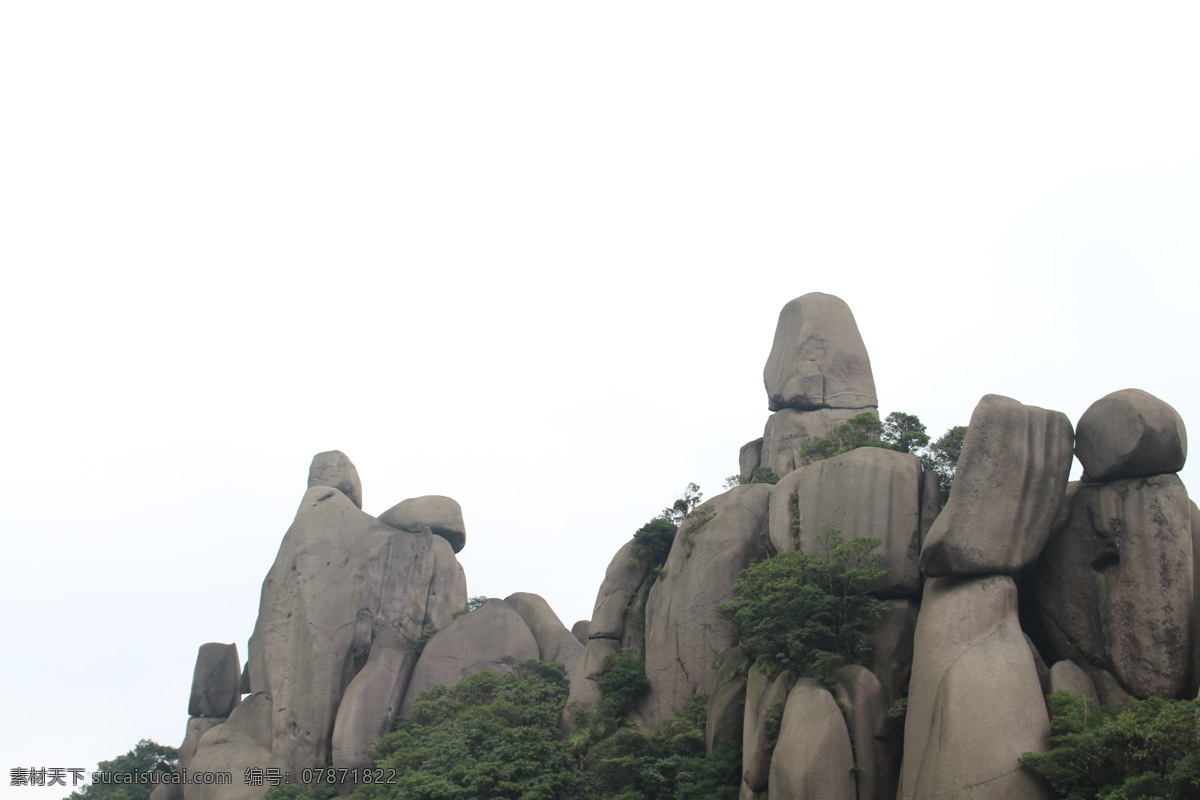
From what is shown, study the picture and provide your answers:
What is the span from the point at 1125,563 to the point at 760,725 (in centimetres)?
723

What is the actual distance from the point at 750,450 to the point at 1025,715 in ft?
57.1

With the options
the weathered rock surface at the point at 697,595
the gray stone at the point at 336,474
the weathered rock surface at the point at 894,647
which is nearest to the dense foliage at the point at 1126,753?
the weathered rock surface at the point at 894,647

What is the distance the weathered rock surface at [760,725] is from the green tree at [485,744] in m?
5.33

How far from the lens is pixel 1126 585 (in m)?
19.5

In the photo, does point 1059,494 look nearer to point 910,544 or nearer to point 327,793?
point 910,544

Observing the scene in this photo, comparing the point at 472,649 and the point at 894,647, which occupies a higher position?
the point at 472,649

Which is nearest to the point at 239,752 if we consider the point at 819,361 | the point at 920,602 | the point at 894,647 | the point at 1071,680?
the point at 819,361

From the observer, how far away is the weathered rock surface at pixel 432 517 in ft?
128

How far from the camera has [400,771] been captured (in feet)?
94.5

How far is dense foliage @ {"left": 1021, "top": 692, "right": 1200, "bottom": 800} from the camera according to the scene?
615 inches

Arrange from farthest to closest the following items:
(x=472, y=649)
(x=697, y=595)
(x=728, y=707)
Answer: (x=472, y=649) < (x=697, y=595) < (x=728, y=707)

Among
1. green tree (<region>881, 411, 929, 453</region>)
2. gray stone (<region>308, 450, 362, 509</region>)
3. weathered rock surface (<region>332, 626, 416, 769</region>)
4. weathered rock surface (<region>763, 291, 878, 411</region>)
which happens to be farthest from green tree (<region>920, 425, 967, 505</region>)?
gray stone (<region>308, 450, 362, 509</region>)

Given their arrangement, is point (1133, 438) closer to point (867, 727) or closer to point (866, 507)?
point (866, 507)

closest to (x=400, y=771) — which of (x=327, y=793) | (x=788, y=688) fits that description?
(x=327, y=793)
